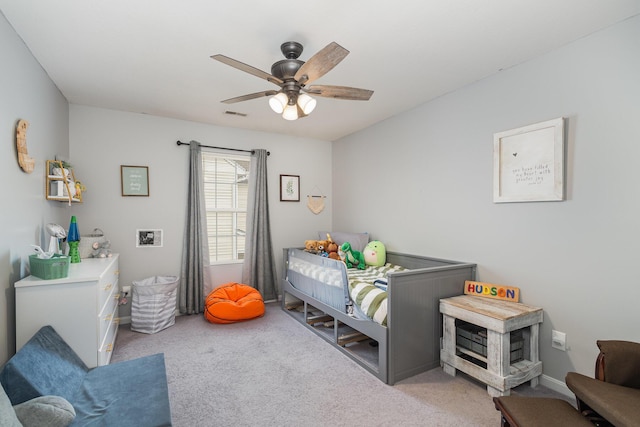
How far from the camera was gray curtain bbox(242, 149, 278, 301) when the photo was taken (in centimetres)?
421

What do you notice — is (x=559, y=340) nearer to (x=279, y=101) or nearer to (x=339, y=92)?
(x=339, y=92)

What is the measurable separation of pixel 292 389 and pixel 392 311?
0.93m

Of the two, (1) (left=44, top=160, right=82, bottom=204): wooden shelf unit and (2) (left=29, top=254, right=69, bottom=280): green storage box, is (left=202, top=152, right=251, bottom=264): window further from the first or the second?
(2) (left=29, top=254, right=69, bottom=280): green storage box

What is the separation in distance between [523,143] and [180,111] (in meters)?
3.45

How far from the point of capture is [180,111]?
3537 millimetres

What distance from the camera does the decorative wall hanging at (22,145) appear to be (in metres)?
1.93

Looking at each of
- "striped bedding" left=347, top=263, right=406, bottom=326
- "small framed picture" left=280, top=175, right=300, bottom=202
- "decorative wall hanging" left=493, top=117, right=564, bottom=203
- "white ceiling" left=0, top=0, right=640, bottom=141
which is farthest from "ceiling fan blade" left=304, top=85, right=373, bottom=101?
"small framed picture" left=280, top=175, right=300, bottom=202

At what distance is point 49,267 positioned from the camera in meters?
1.93

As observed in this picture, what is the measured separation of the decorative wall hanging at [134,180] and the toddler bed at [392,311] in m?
2.21

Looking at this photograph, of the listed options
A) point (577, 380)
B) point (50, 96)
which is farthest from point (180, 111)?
point (577, 380)

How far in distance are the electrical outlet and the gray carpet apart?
33 centimetres

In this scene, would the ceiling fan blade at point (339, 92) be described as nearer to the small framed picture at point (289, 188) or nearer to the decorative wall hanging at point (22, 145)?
the decorative wall hanging at point (22, 145)

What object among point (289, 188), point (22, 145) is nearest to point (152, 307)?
point (22, 145)

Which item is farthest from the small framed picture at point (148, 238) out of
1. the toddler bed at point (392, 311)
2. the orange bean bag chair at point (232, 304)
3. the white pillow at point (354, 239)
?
the white pillow at point (354, 239)
